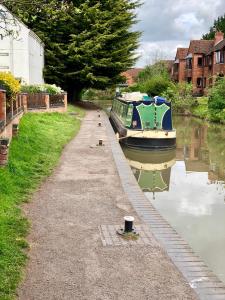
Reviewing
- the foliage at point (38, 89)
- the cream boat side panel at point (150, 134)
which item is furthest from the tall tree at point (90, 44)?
the cream boat side panel at point (150, 134)

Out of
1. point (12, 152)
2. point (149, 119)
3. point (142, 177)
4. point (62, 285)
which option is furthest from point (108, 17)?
point (62, 285)

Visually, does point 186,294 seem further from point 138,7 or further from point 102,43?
point 138,7

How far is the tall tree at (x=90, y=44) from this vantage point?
33125 mm

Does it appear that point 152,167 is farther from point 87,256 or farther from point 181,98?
point 181,98

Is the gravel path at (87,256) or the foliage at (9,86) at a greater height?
the foliage at (9,86)

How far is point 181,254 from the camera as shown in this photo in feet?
18.7

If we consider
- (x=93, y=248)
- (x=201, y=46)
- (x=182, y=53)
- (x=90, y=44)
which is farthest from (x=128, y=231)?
(x=182, y=53)

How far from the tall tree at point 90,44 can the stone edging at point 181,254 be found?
2571cm

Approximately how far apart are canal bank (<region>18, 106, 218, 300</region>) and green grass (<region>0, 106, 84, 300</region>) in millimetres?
169

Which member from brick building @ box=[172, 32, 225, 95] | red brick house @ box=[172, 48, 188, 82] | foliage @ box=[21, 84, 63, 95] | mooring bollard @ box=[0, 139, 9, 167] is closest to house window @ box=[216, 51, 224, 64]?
brick building @ box=[172, 32, 225, 95]

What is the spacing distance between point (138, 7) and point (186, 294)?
36.3 m

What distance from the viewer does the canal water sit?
8.05m

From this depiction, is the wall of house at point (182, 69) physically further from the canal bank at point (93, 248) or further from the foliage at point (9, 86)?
the canal bank at point (93, 248)

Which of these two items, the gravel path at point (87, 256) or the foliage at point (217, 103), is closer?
the gravel path at point (87, 256)
